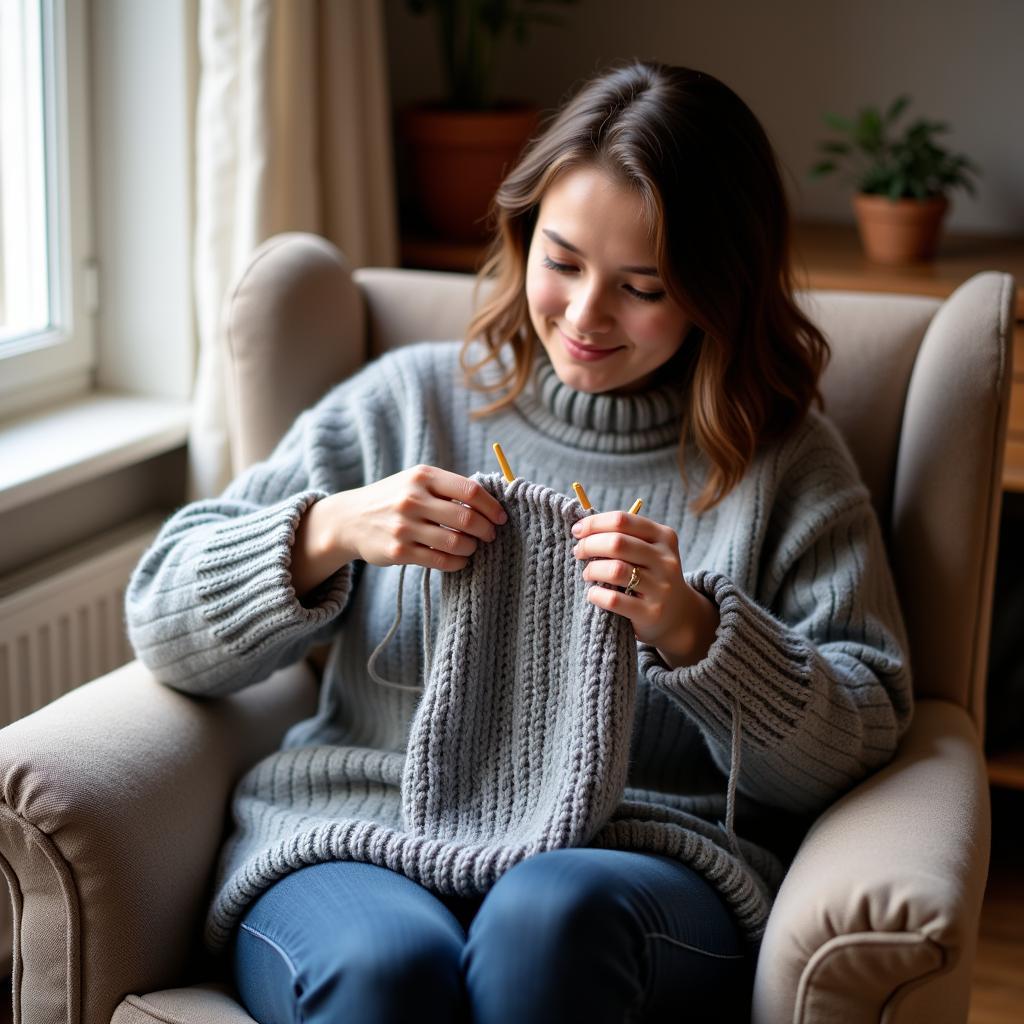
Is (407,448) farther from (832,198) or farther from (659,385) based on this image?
(832,198)

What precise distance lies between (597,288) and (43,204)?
1.07 metres

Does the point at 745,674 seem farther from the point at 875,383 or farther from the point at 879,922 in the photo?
the point at 875,383

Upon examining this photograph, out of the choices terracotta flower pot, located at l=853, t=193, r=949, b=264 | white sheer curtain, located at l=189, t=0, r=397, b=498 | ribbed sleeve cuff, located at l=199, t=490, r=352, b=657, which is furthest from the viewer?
terracotta flower pot, located at l=853, t=193, r=949, b=264

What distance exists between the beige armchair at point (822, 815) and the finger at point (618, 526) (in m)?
0.32

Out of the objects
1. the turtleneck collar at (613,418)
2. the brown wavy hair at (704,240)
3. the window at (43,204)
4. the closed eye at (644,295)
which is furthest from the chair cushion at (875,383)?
the window at (43,204)

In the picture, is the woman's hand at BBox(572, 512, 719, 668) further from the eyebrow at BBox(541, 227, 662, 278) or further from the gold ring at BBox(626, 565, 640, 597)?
the eyebrow at BBox(541, 227, 662, 278)

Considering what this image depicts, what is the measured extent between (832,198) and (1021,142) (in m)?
0.34

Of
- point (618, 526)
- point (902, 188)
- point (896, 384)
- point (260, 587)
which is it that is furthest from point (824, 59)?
point (260, 587)

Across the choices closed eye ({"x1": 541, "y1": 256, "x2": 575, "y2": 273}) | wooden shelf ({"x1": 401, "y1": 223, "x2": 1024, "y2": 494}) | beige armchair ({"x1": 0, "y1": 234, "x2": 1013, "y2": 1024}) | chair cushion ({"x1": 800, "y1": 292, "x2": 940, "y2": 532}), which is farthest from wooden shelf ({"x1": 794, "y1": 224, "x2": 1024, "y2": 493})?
closed eye ({"x1": 541, "y1": 256, "x2": 575, "y2": 273})

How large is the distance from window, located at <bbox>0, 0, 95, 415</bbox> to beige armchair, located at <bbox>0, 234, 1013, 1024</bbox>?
51 centimetres

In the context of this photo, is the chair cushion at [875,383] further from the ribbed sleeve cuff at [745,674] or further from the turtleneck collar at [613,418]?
the ribbed sleeve cuff at [745,674]

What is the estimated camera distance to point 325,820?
1.26 m

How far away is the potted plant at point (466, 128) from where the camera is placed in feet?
7.30

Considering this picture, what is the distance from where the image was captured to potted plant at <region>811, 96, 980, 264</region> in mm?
2115
